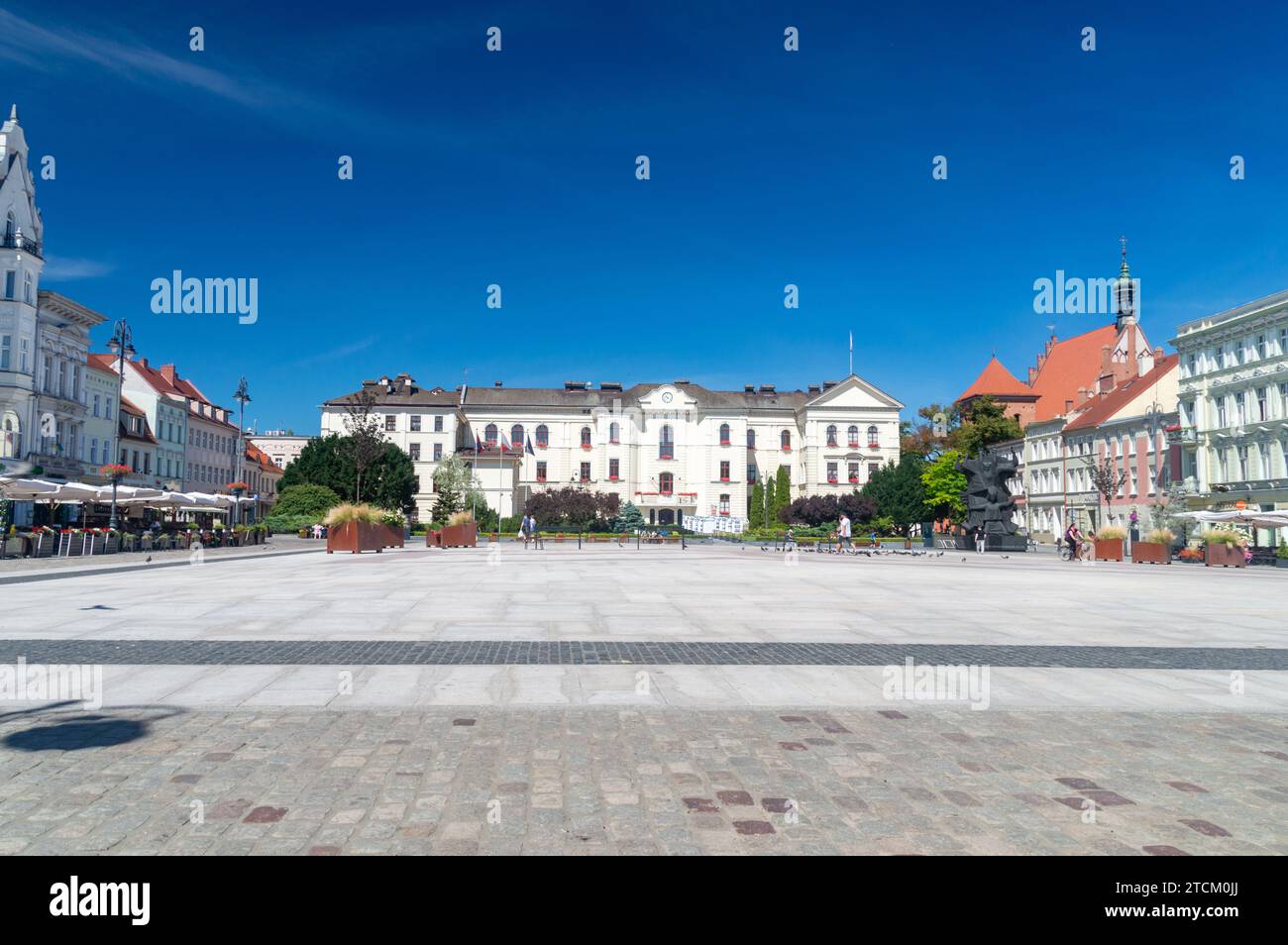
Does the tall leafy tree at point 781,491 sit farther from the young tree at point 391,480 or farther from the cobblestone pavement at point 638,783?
the cobblestone pavement at point 638,783

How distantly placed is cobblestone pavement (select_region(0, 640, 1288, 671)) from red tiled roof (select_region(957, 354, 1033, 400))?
95332 millimetres

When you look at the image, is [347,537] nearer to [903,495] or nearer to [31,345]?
[31,345]

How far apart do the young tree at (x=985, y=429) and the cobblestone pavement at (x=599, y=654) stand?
76322mm

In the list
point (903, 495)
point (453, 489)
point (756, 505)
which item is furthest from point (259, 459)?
point (903, 495)

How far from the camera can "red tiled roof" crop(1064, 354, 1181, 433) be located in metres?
66.7

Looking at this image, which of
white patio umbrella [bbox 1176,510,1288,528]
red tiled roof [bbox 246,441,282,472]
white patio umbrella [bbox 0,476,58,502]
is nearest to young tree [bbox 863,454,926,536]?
white patio umbrella [bbox 1176,510,1288,528]

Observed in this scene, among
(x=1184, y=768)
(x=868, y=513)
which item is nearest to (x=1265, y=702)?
(x=1184, y=768)

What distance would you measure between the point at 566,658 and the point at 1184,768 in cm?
552

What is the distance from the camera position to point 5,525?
30328 mm

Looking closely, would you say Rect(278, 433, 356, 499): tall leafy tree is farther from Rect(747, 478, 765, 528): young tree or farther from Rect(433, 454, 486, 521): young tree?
Rect(747, 478, 765, 528): young tree

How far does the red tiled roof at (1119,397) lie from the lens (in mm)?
66688

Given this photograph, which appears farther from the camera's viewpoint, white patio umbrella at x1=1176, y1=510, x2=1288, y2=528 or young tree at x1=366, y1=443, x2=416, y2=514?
young tree at x1=366, y1=443, x2=416, y2=514

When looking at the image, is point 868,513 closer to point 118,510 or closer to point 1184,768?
point 118,510

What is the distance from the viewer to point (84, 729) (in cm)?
587
